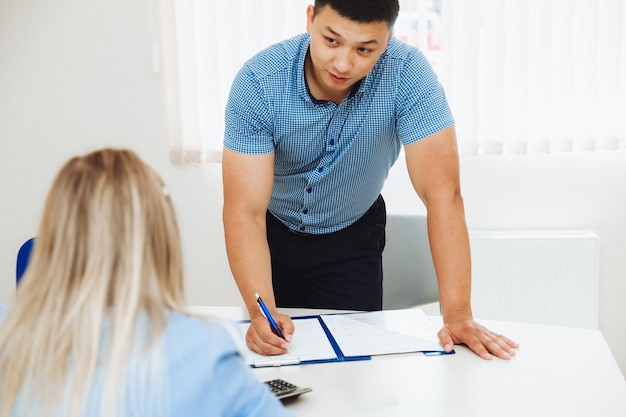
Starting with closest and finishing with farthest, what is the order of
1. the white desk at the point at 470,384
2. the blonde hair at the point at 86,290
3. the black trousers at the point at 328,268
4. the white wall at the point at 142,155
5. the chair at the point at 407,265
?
1. the blonde hair at the point at 86,290
2. the white desk at the point at 470,384
3. the black trousers at the point at 328,268
4. the chair at the point at 407,265
5. the white wall at the point at 142,155

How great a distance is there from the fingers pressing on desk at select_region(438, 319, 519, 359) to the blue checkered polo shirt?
514mm

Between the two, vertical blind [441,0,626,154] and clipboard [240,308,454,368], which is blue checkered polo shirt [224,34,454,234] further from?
vertical blind [441,0,626,154]

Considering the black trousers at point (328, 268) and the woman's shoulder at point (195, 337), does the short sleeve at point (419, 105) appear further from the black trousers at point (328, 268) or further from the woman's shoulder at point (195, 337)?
the woman's shoulder at point (195, 337)

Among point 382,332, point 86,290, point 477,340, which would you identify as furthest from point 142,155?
point 86,290

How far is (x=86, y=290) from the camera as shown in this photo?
790mm

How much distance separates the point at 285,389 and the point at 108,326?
458 mm

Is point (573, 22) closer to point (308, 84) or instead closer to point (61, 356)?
point (308, 84)

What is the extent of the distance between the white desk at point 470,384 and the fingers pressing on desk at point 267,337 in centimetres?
6

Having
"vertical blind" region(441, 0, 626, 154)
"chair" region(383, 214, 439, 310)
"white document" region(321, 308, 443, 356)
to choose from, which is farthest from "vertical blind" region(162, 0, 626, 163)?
"white document" region(321, 308, 443, 356)

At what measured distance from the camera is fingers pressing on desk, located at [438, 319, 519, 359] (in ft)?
4.55

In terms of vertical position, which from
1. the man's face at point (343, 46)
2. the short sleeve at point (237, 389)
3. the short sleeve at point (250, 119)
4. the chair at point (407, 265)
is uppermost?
the man's face at point (343, 46)

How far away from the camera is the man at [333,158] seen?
64.1 inches

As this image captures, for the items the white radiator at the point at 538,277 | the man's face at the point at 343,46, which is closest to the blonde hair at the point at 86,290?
the man's face at the point at 343,46

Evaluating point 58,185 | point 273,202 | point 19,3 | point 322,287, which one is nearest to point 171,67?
point 19,3
